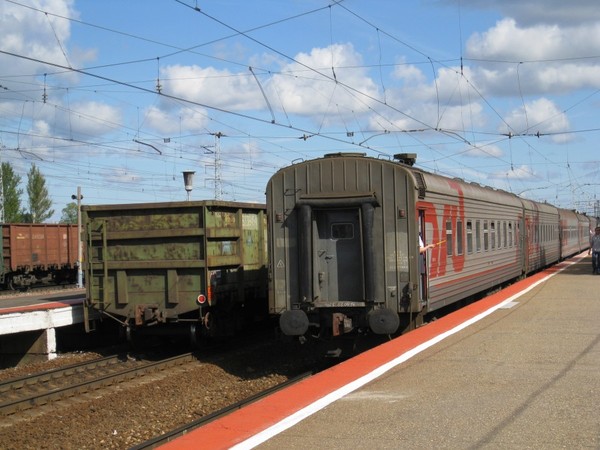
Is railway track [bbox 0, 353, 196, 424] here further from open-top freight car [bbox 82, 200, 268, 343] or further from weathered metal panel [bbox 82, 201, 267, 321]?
weathered metal panel [bbox 82, 201, 267, 321]

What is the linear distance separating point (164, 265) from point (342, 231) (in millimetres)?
3707

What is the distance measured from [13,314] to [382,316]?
733cm

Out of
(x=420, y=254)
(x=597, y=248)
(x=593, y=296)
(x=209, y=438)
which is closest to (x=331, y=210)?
(x=420, y=254)

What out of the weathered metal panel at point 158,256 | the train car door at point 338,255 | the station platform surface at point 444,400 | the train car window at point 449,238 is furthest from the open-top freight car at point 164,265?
the station platform surface at point 444,400

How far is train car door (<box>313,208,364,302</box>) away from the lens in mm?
10812

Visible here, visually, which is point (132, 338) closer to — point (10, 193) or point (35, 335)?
point (35, 335)

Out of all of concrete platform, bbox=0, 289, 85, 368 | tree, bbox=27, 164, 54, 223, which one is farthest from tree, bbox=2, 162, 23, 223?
concrete platform, bbox=0, 289, 85, 368

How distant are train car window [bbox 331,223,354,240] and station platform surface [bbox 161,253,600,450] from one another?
178 cm

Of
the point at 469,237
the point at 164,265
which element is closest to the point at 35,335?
the point at 164,265

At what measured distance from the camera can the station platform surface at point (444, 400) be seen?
18.0ft

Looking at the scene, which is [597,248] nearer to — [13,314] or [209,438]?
[13,314]

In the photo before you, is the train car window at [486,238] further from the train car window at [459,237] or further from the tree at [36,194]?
the tree at [36,194]

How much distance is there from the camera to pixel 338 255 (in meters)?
10.9

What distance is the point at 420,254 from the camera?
35.4 feet
